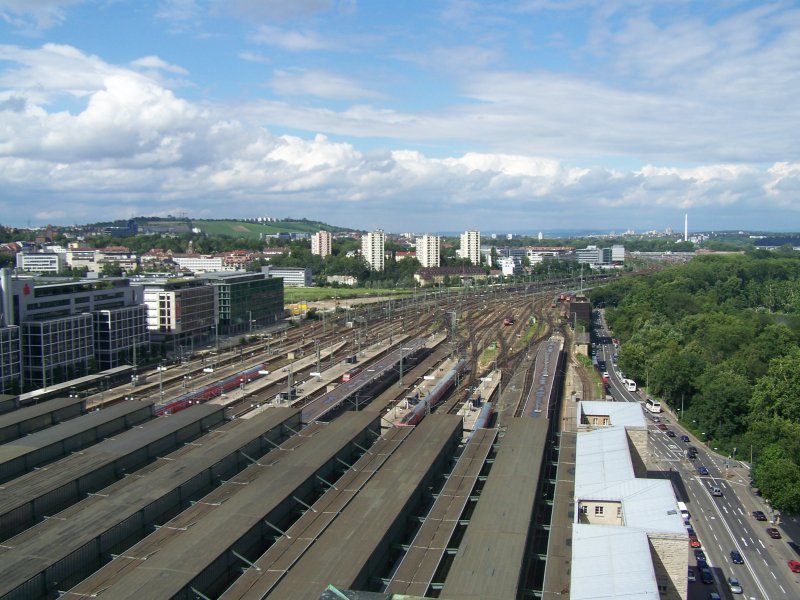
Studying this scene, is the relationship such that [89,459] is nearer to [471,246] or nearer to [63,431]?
[63,431]

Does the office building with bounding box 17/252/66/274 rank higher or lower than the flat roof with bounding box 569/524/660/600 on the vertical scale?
higher

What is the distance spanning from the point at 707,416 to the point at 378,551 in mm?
20470

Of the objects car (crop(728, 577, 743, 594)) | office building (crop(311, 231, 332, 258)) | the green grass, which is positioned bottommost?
car (crop(728, 577, 743, 594))

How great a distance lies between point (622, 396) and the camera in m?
38.0

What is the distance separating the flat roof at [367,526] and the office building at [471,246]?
11306cm

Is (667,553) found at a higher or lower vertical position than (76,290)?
lower

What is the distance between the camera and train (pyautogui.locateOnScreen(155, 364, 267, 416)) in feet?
97.2

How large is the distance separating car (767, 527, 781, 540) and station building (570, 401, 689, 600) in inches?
195

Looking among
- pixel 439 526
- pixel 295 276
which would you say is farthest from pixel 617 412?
pixel 295 276

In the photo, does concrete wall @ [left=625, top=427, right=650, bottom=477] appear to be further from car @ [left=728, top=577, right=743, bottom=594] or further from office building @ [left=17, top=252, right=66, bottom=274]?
office building @ [left=17, top=252, right=66, bottom=274]

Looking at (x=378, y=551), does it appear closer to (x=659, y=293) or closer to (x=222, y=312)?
(x=222, y=312)

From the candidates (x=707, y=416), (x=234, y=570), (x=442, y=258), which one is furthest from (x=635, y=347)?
(x=442, y=258)

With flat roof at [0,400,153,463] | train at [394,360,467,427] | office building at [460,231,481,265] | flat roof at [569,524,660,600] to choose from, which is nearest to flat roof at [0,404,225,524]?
flat roof at [0,400,153,463]

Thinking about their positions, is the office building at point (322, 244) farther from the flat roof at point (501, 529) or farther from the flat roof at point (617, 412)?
the flat roof at point (501, 529)
